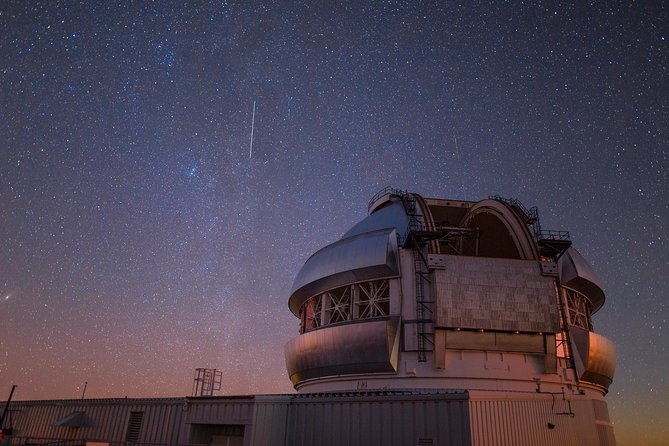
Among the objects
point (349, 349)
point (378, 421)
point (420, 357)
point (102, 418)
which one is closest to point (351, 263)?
point (349, 349)

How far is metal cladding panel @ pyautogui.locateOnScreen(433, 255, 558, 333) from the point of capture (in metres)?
28.2

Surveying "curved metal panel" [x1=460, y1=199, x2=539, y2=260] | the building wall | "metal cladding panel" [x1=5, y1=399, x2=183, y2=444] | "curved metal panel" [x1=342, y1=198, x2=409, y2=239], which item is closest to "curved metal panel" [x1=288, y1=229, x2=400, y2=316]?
"curved metal panel" [x1=342, y1=198, x2=409, y2=239]

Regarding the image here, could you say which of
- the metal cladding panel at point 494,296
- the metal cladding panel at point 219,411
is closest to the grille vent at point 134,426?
the metal cladding panel at point 219,411

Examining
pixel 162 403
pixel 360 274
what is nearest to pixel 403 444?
pixel 162 403

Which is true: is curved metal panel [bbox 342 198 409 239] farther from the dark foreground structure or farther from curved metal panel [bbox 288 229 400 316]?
curved metal panel [bbox 288 229 400 316]

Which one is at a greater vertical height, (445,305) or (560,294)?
(560,294)

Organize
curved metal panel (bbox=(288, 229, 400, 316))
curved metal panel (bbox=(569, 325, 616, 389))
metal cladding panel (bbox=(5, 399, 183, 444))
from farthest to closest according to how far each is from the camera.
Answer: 1. curved metal panel (bbox=(288, 229, 400, 316))
2. curved metal panel (bbox=(569, 325, 616, 389))
3. metal cladding panel (bbox=(5, 399, 183, 444))

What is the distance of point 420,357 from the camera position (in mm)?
28609

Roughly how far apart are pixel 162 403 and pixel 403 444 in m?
13.0

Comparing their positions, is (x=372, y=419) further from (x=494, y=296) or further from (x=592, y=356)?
(x=592, y=356)

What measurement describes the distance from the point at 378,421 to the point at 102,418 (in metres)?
16.7

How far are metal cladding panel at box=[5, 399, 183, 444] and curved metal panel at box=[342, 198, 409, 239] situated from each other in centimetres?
1791

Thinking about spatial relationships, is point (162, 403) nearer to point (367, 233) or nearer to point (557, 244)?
point (367, 233)

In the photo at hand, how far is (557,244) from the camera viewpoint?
1266 inches
